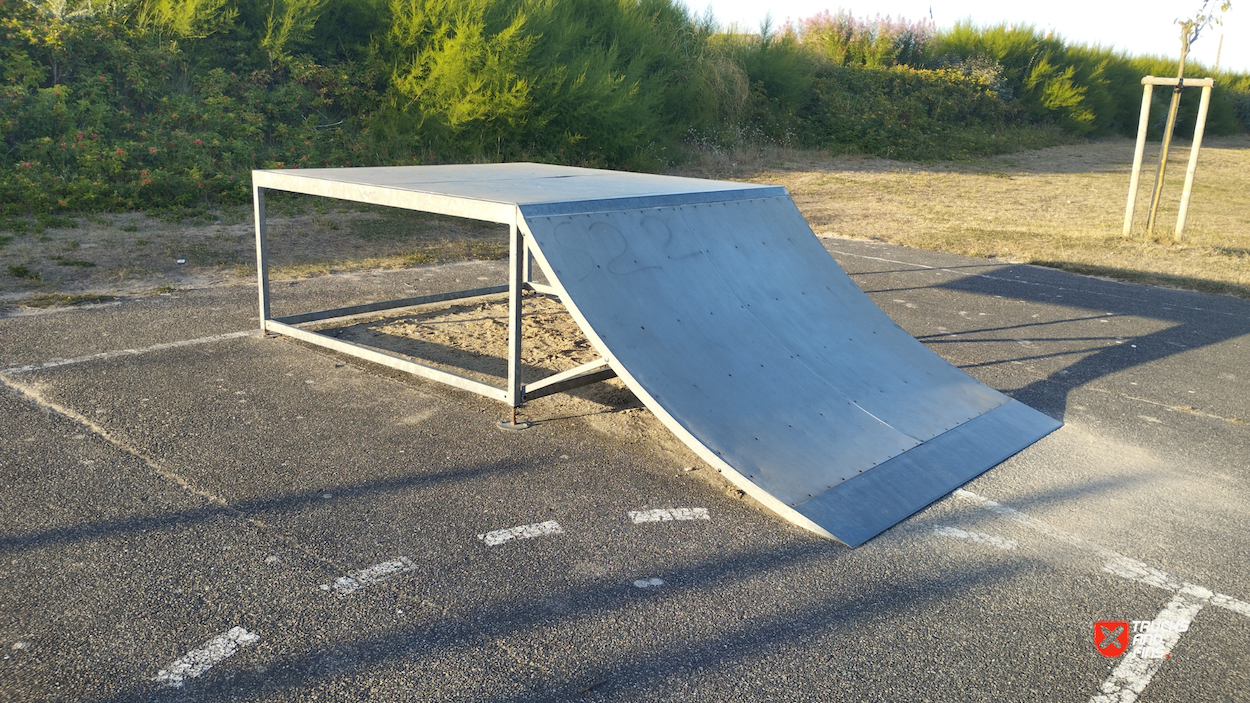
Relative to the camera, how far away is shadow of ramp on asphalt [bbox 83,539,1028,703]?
2.13 metres

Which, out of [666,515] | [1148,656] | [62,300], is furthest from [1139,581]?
[62,300]

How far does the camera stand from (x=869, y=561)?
292cm

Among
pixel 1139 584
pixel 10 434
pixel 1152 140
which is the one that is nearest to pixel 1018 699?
pixel 1139 584

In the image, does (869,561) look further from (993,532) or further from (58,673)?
(58,673)

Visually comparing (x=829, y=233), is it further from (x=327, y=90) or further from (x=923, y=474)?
(x=327, y=90)

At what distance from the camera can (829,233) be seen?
11039mm

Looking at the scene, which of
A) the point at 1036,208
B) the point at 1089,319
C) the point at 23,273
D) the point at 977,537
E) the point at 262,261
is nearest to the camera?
the point at 977,537

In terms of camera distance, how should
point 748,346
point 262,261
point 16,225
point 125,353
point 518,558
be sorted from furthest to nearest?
1. point 16,225
2. point 262,261
3. point 125,353
4. point 748,346
5. point 518,558

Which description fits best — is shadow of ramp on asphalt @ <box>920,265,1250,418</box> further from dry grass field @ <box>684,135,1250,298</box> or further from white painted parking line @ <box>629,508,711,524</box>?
white painted parking line @ <box>629,508,711,524</box>

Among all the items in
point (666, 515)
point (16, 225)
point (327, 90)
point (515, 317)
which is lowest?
point (666, 515)

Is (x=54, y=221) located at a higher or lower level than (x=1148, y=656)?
higher

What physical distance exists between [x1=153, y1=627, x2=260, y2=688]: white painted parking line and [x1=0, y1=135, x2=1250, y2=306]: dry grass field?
4.64 metres

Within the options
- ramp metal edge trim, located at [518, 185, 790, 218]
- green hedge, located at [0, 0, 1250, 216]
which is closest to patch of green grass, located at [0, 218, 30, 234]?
green hedge, located at [0, 0, 1250, 216]

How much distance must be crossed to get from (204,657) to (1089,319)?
693cm
